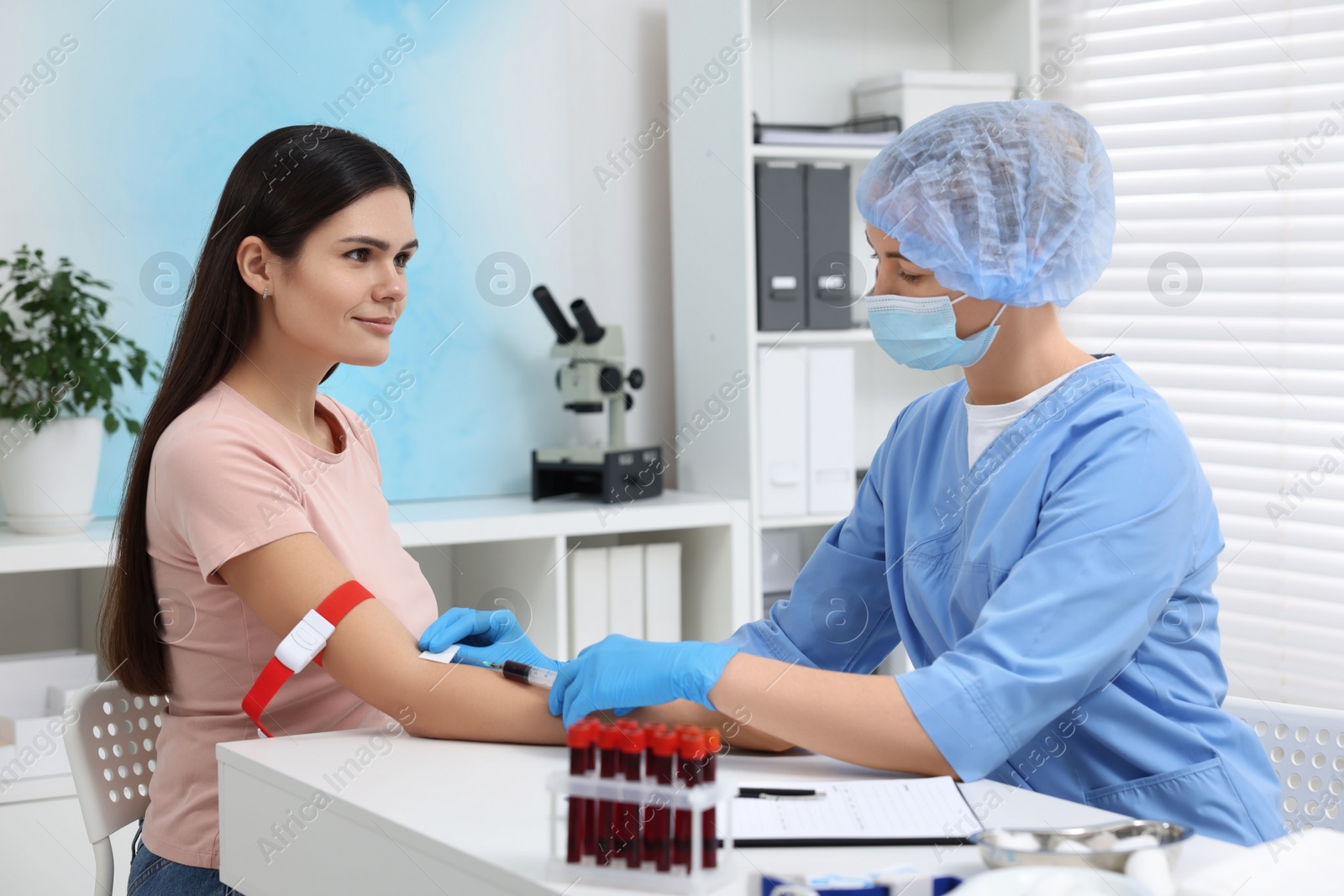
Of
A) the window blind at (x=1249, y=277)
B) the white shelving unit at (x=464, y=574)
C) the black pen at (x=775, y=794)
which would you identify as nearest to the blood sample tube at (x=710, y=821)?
the black pen at (x=775, y=794)

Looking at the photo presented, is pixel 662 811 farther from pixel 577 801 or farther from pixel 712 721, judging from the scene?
pixel 712 721

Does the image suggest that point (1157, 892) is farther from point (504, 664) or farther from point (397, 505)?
point (397, 505)

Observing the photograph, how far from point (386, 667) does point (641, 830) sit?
1.69 ft

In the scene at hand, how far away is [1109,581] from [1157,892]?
15.8 inches

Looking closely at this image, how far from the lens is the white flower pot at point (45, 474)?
2227 mm

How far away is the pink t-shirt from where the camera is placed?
133cm

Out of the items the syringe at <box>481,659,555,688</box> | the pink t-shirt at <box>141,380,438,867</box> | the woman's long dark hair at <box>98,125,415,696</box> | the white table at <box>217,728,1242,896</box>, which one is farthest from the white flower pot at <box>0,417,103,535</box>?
the syringe at <box>481,659,555,688</box>

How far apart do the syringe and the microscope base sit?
1.36 metres

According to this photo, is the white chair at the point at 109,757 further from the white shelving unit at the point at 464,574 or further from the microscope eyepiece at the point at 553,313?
the microscope eyepiece at the point at 553,313

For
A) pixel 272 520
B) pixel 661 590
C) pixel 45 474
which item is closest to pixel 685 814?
pixel 272 520

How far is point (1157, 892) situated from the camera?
2.53ft

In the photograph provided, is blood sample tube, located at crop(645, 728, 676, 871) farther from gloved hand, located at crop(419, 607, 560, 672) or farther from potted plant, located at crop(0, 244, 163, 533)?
potted plant, located at crop(0, 244, 163, 533)

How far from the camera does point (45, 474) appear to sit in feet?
7.32

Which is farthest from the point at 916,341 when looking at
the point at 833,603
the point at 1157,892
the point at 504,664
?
the point at 1157,892
